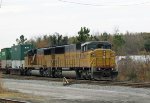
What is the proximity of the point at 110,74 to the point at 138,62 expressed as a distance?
151 inches

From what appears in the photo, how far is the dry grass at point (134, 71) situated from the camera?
1344 inches

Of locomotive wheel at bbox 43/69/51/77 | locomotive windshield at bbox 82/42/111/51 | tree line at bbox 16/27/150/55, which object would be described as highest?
tree line at bbox 16/27/150/55

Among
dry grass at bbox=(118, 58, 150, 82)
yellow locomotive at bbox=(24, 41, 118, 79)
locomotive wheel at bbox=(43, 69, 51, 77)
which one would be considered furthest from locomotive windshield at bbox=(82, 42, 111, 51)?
locomotive wheel at bbox=(43, 69, 51, 77)

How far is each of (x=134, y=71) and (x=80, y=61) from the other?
463 cm

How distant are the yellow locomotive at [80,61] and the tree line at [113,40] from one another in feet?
17.7

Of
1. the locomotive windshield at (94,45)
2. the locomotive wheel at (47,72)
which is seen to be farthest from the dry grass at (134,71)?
the locomotive wheel at (47,72)

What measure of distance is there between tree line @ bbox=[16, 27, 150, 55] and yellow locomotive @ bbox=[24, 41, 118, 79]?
539cm

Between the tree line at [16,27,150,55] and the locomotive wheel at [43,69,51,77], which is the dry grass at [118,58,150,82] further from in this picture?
the locomotive wheel at [43,69,51,77]

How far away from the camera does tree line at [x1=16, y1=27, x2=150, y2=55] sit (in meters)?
66.8

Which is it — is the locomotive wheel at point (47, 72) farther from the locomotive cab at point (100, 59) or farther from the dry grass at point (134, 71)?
the locomotive cab at point (100, 59)

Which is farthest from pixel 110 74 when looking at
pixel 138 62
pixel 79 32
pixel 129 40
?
pixel 129 40

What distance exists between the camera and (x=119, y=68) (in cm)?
3881

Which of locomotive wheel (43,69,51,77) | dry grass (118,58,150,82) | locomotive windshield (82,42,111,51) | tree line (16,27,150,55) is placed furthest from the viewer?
tree line (16,27,150,55)

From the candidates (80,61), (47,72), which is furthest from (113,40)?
(80,61)
